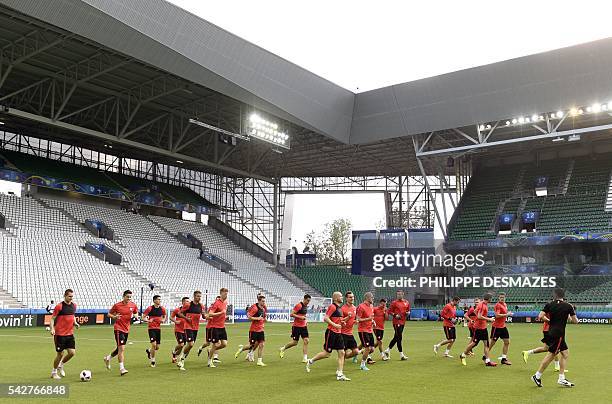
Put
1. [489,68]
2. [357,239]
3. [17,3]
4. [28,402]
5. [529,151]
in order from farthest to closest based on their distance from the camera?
[529,151] < [357,239] < [489,68] < [17,3] < [28,402]

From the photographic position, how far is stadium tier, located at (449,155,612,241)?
160 feet

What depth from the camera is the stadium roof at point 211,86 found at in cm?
3030

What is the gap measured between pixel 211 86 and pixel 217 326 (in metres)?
21.4

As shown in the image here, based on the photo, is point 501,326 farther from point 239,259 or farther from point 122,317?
point 239,259

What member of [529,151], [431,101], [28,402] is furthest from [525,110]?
[28,402]

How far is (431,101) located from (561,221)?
15990 millimetres

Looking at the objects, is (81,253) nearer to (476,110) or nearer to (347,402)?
(476,110)

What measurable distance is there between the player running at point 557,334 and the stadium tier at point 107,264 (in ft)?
106

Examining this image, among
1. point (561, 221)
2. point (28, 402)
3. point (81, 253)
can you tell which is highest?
point (561, 221)

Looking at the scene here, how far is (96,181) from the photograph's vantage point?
55.3m

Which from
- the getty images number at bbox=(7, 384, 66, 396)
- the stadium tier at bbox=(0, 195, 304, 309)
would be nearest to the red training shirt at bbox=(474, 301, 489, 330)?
the getty images number at bbox=(7, 384, 66, 396)

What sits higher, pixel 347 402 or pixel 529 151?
pixel 529 151

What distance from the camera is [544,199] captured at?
52719 mm

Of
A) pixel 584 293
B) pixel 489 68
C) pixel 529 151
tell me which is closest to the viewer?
pixel 489 68
